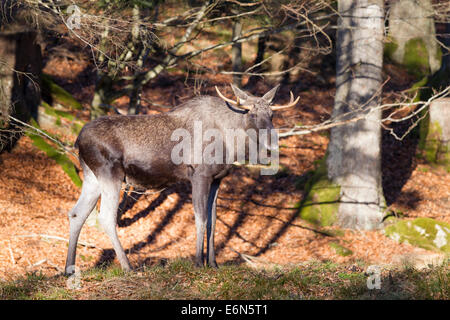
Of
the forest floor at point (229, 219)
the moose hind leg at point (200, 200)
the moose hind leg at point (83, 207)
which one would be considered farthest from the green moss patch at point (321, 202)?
the moose hind leg at point (83, 207)

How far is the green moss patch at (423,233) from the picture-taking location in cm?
1074

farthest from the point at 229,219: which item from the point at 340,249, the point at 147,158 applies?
the point at 147,158

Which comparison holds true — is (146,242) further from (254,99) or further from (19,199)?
(254,99)

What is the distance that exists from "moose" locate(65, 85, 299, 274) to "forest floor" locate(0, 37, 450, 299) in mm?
938

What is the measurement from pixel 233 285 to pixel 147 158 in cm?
255

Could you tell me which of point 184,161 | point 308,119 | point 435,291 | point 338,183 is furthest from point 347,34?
point 435,291

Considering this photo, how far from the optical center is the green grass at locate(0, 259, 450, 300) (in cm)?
565

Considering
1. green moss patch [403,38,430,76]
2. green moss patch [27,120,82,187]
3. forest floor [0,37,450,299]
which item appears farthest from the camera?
green moss patch [403,38,430,76]

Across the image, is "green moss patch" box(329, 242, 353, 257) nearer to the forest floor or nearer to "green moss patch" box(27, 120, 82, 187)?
the forest floor

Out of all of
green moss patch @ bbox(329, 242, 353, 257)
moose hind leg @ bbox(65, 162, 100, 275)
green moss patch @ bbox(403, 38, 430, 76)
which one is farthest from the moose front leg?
green moss patch @ bbox(403, 38, 430, 76)

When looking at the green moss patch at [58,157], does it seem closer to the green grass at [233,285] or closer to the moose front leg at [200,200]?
the moose front leg at [200,200]

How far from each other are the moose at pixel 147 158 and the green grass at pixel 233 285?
855 mm

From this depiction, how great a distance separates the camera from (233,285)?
587cm

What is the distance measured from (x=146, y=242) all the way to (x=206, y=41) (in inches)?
431
